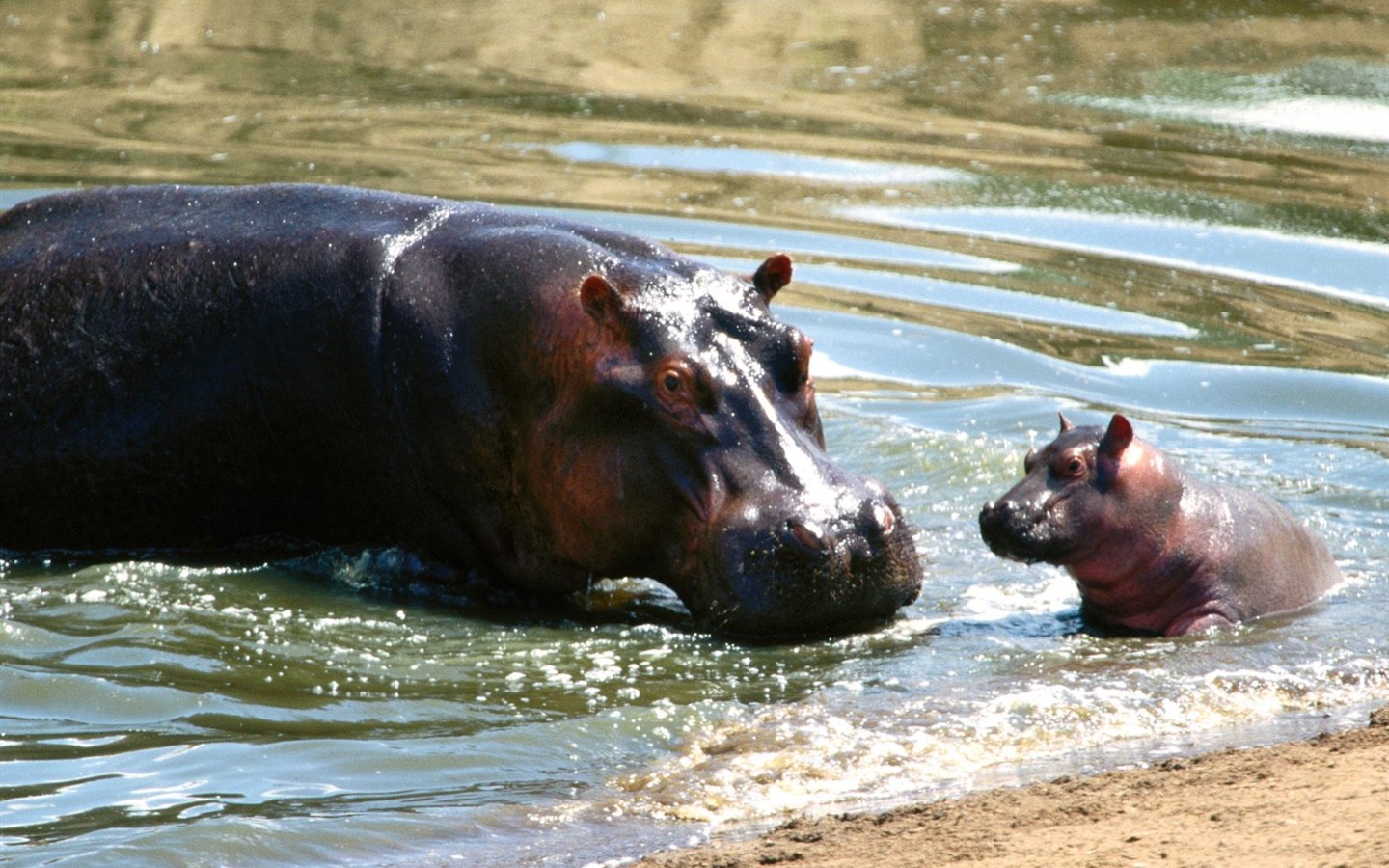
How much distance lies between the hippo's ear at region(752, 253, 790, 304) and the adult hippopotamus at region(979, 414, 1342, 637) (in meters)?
0.98

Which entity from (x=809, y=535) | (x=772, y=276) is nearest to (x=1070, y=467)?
(x=772, y=276)

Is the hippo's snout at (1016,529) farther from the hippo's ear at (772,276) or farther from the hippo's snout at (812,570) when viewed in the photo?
the hippo's ear at (772,276)

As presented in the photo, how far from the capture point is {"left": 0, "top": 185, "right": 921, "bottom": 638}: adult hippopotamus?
258 inches

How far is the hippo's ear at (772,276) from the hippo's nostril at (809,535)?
1.04 m

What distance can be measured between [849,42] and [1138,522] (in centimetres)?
1281

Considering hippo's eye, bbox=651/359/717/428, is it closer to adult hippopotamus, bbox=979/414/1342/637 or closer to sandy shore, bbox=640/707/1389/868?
adult hippopotamus, bbox=979/414/1342/637

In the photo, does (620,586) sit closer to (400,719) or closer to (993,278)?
(400,719)

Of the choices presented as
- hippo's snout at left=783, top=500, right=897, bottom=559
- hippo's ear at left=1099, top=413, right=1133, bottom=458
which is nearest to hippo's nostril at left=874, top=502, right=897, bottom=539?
hippo's snout at left=783, top=500, right=897, bottom=559

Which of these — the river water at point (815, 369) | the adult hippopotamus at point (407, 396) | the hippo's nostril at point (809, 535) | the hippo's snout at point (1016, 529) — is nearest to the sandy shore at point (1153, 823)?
the river water at point (815, 369)

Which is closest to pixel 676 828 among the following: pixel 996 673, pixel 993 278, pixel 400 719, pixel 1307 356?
pixel 400 719

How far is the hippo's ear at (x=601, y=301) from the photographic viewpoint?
6.67 metres

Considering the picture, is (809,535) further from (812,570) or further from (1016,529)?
(1016,529)

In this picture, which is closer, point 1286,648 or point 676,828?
point 676,828

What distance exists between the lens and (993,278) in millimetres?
12305
